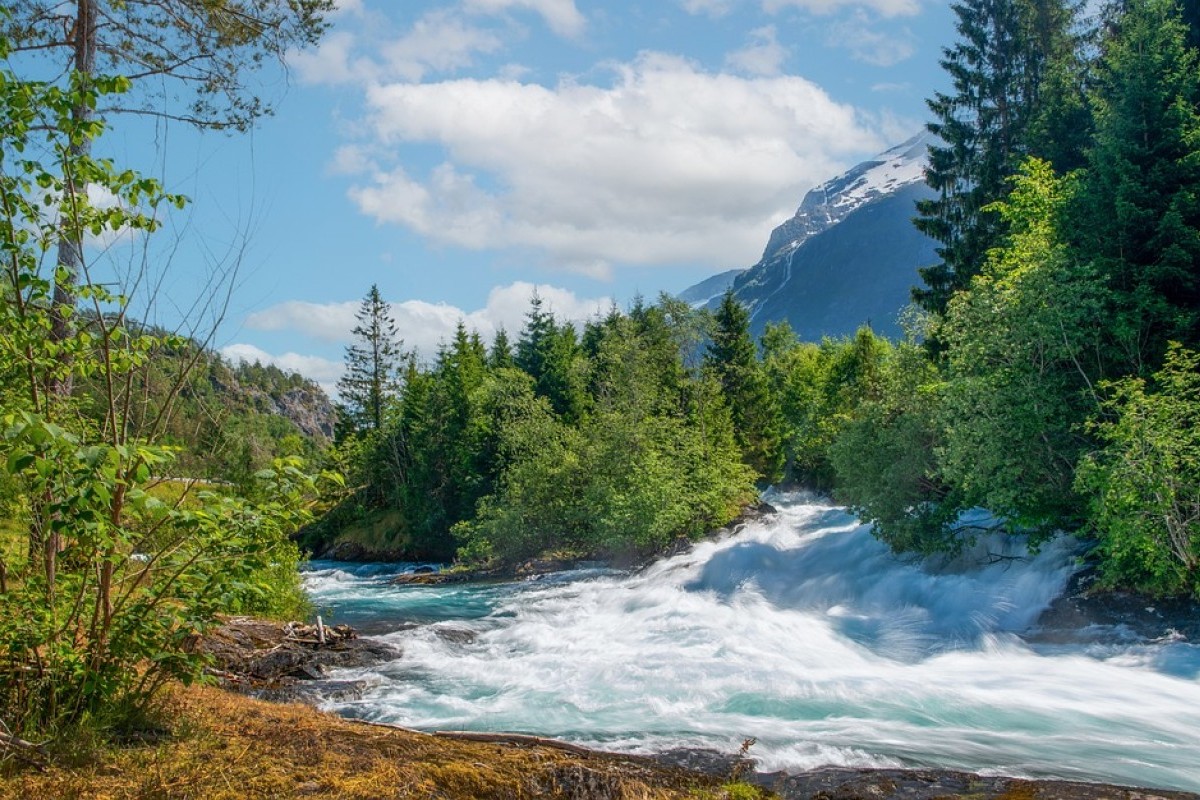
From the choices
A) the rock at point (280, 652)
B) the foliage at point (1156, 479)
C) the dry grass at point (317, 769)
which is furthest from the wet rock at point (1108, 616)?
the rock at point (280, 652)

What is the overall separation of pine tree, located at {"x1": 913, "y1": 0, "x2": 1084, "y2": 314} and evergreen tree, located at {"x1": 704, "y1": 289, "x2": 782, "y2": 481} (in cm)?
2561

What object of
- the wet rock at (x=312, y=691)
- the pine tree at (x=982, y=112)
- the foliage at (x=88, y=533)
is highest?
the pine tree at (x=982, y=112)

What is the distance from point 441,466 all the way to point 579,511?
60.2 ft

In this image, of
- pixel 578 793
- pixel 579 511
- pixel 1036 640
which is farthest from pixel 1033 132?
pixel 578 793

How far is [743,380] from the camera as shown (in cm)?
5994

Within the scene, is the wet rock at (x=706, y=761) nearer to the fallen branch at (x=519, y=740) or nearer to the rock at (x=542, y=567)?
the fallen branch at (x=519, y=740)

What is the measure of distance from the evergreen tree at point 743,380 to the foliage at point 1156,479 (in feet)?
144

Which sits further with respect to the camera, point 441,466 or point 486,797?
point 441,466

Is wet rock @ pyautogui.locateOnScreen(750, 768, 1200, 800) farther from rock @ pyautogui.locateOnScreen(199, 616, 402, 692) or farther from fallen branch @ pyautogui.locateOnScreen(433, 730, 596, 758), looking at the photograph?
rock @ pyautogui.locateOnScreen(199, 616, 402, 692)

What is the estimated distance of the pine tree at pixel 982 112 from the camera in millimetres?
31781

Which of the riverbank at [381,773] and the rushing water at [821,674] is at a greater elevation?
the riverbank at [381,773]

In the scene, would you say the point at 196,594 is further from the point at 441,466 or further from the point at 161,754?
the point at 441,466

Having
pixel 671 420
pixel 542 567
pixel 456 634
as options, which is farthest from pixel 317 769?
pixel 671 420

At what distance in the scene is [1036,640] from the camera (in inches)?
658
